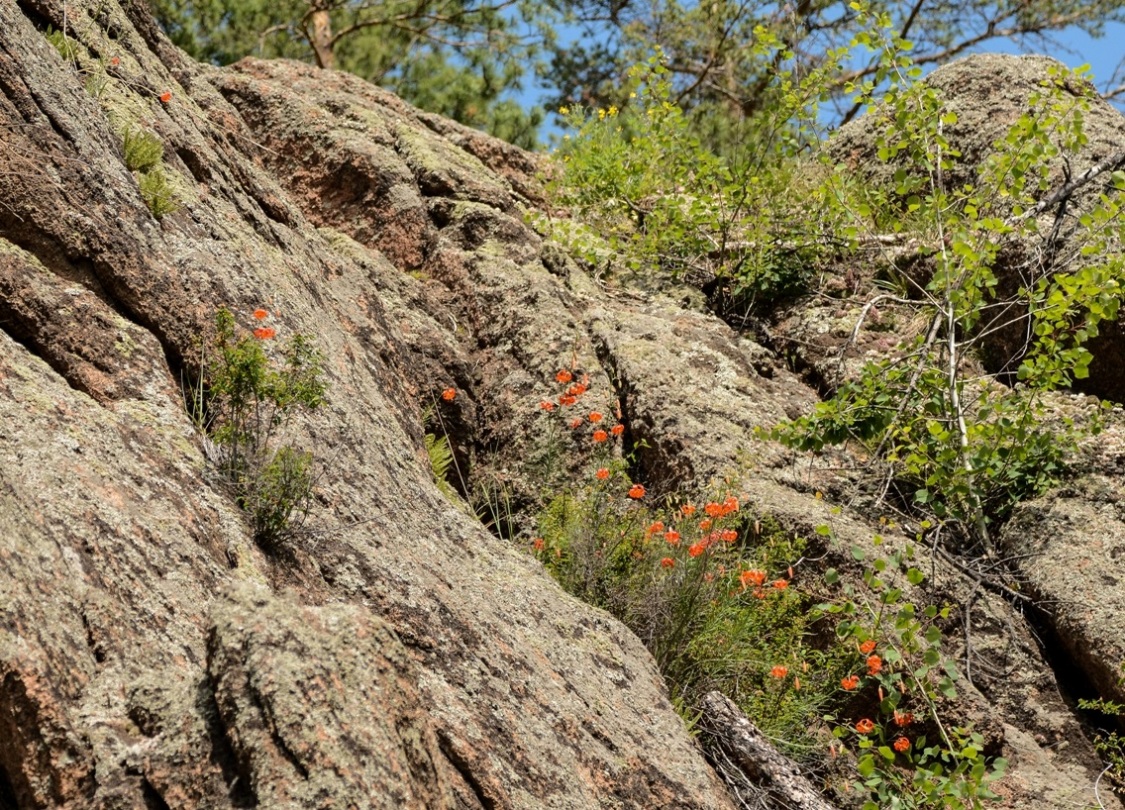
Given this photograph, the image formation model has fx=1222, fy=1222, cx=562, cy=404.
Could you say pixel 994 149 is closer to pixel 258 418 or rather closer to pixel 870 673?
pixel 870 673

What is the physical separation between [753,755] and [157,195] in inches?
124

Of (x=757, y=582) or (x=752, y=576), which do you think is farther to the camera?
(x=757, y=582)

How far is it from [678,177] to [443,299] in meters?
1.90

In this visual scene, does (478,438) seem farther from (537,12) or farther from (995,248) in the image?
(537,12)

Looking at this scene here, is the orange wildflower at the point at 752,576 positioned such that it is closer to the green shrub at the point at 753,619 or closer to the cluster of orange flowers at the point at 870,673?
the green shrub at the point at 753,619

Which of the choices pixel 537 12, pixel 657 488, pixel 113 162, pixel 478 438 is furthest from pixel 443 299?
pixel 537 12

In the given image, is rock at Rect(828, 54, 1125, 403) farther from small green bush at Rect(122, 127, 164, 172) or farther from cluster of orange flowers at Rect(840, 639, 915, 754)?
small green bush at Rect(122, 127, 164, 172)

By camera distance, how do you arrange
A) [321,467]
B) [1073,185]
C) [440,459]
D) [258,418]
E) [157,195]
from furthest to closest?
[1073,185]
[440,459]
[157,195]
[321,467]
[258,418]

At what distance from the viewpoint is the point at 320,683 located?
2719mm

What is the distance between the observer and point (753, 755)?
4.61 meters

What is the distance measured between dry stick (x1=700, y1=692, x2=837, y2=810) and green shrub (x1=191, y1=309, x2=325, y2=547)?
72.7 inches

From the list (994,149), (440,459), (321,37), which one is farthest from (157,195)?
(321,37)

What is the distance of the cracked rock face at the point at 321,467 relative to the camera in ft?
8.84

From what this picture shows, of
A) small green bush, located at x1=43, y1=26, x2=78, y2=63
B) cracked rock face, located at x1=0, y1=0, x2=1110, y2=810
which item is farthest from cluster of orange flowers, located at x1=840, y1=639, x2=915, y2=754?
small green bush, located at x1=43, y1=26, x2=78, y2=63
